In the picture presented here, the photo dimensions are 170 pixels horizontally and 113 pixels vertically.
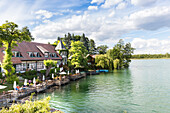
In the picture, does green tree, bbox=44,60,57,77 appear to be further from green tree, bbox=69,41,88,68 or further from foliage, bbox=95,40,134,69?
foliage, bbox=95,40,134,69

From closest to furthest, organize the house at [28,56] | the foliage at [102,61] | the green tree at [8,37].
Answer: the green tree at [8,37], the house at [28,56], the foliage at [102,61]

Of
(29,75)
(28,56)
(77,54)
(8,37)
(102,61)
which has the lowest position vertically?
(29,75)

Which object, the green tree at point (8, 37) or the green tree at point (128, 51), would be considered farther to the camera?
the green tree at point (128, 51)

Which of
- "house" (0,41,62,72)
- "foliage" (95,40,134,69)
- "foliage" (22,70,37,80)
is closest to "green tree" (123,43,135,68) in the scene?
"foliage" (95,40,134,69)

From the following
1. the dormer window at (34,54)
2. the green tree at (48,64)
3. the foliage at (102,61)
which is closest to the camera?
the green tree at (48,64)

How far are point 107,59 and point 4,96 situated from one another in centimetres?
5513

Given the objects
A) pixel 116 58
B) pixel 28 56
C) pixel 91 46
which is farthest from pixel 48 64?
pixel 91 46

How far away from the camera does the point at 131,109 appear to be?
17641 millimetres

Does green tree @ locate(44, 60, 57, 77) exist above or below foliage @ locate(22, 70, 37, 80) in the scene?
above

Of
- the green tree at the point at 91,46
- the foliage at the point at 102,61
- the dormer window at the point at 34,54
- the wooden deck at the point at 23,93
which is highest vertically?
the green tree at the point at 91,46

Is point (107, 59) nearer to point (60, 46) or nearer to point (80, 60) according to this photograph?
point (80, 60)

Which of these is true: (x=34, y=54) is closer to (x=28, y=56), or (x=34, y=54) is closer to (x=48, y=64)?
(x=28, y=56)

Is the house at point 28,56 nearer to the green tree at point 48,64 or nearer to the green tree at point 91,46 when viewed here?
the green tree at point 48,64

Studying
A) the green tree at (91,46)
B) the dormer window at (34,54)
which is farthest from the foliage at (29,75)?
the green tree at (91,46)
